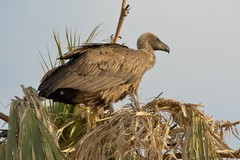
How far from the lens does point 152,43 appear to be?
436 inches

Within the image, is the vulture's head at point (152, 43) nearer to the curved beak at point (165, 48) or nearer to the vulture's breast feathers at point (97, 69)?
the curved beak at point (165, 48)

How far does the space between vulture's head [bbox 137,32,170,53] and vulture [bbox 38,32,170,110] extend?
0.70 m

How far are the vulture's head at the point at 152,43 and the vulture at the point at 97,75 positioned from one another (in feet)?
2.30

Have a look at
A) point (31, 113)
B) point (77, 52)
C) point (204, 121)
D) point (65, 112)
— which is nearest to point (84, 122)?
point (65, 112)

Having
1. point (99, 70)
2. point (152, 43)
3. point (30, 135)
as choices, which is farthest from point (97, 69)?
point (30, 135)

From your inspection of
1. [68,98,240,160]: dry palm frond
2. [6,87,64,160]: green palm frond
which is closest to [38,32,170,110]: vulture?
[68,98,240,160]: dry palm frond

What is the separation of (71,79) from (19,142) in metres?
3.61

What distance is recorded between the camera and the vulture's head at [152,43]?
1100 centimetres

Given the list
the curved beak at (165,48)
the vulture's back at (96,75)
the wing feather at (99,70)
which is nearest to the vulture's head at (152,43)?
the curved beak at (165,48)

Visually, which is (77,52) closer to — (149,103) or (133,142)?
(149,103)

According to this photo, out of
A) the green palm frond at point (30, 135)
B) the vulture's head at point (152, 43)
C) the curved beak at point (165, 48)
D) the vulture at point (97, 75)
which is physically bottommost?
the green palm frond at point (30, 135)

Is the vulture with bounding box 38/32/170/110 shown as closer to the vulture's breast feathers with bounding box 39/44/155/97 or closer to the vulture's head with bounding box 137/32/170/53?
the vulture's breast feathers with bounding box 39/44/155/97

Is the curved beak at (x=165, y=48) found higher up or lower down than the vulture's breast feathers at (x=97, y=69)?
higher up

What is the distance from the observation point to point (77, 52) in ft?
28.8
